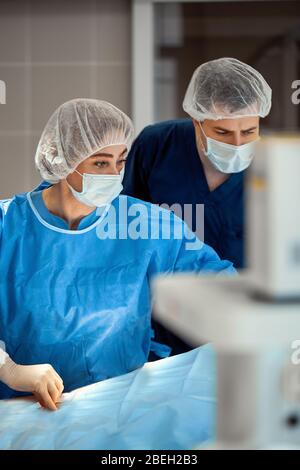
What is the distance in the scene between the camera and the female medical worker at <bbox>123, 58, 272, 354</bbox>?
218 cm

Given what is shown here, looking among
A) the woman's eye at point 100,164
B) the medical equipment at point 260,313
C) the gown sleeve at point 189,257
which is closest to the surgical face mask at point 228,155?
the gown sleeve at point 189,257

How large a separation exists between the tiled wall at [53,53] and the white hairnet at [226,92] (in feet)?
0.87

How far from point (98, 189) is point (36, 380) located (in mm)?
592

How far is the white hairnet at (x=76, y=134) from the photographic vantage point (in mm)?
2090

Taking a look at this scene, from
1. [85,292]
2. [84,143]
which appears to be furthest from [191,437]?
[84,143]

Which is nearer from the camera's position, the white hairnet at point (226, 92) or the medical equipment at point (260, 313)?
the medical equipment at point (260, 313)

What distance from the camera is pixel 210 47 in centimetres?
244

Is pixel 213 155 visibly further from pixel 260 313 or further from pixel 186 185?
pixel 260 313

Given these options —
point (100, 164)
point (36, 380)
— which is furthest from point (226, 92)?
point (36, 380)

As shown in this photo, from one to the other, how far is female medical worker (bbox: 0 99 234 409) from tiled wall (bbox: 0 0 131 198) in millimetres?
269

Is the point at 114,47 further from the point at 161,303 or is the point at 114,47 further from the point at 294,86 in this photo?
the point at 161,303

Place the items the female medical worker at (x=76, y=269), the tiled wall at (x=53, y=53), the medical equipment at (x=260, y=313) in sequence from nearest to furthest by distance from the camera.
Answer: the medical equipment at (x=260, y=313) < the female medical worker at (x=76, y=269) < the tiled wall at (x=53, y=53)

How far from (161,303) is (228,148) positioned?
1269 millimetres

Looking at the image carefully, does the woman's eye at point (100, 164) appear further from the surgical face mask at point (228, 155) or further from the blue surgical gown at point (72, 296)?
the surgical face mask at point (228, 155)
